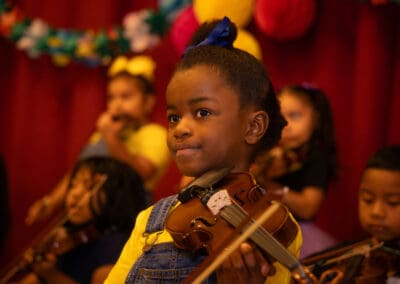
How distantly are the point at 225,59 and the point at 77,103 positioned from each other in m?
1.57

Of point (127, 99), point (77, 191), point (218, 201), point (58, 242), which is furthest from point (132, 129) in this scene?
point (218, 201)

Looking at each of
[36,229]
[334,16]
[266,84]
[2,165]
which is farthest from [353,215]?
[36,229]

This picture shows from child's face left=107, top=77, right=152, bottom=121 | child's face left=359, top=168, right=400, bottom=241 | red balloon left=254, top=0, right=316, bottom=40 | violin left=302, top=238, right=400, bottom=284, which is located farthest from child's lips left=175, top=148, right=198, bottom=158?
child's face left=107, top=77, right=152, bottom=121

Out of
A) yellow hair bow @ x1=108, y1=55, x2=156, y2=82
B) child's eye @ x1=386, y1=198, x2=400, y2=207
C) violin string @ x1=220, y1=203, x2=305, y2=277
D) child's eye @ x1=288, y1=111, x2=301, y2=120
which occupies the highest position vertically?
yellow hair bow @ x1=108, y1=55, x2=156, y2=82

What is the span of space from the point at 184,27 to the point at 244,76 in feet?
3.43

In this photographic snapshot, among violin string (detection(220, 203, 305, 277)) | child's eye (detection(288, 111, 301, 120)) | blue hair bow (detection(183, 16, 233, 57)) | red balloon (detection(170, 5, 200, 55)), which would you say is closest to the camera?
violin string (detection(220, 203, 305, 277))

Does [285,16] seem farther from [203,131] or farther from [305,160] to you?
[203,131]

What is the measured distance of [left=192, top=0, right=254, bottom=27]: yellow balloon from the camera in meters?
1.73

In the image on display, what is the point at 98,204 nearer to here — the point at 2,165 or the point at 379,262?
the point at 2,165

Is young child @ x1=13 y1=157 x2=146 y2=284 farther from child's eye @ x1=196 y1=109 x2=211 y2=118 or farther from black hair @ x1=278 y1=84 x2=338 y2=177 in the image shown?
child's eye @ x1=196 y1=109 x2=211 y2=118

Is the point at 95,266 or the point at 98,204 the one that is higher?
the point at 98,204

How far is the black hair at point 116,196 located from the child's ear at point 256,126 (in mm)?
761

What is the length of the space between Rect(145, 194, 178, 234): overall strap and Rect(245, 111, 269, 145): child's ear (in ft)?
0.48

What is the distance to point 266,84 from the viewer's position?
0.96 meters
